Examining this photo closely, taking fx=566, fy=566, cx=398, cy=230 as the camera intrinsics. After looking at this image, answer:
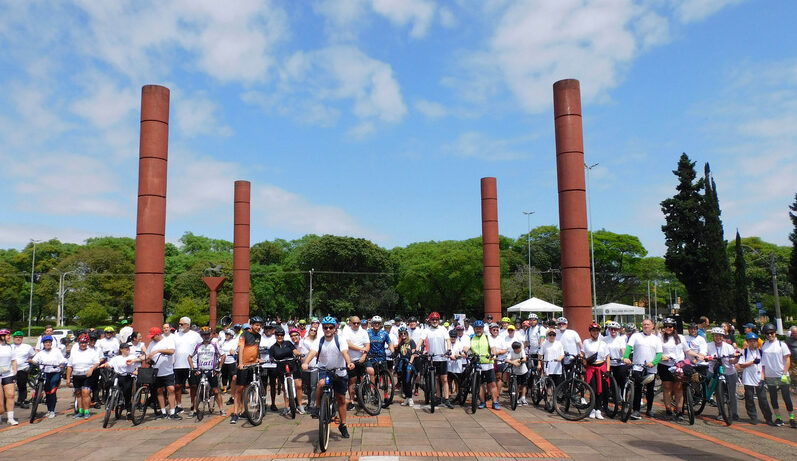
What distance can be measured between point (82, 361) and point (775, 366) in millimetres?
12885

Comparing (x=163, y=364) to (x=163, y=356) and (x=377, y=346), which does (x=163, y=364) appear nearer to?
(x=163, y=356)

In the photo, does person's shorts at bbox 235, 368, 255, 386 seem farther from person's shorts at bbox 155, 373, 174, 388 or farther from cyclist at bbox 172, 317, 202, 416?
person's shorts at bbox 155, 373, 174, 388

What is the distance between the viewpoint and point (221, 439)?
27.7ft

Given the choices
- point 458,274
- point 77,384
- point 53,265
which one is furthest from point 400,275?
point 77,384

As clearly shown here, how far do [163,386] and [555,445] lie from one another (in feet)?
23.0

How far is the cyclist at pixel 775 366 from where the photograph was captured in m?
9.88

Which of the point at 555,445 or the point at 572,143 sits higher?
the point at 572,143

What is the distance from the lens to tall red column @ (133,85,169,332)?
62.5 ft

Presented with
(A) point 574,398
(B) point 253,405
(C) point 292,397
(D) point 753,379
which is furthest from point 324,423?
(D) point 753,379

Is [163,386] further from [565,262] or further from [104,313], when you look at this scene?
[104,313]

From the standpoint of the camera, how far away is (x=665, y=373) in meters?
10.4

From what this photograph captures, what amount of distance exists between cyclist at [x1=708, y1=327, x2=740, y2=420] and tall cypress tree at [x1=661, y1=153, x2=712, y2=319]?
97.5ft

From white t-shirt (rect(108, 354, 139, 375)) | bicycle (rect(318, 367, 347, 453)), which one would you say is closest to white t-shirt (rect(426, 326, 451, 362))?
bicycle (rect(318, 367, 347, 453))

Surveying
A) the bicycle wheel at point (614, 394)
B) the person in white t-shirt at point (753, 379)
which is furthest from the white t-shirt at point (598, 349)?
the person in white t-shirt at point (753, 379)
